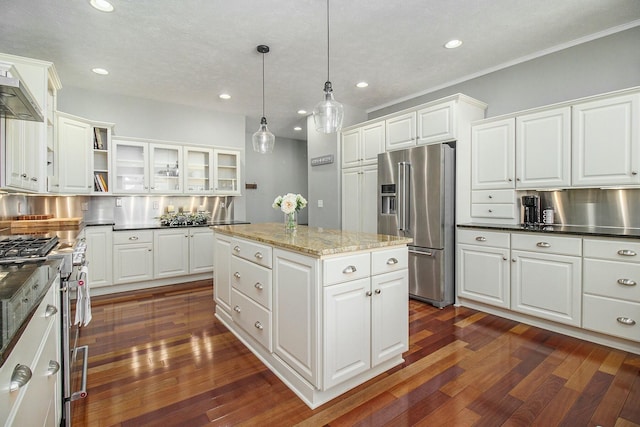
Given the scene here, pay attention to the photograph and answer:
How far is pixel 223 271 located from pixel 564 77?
3978mm

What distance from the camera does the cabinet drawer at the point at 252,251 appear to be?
7.18 feet

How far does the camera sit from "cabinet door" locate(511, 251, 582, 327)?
8.67 feet

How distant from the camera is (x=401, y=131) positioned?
3941 millimetres

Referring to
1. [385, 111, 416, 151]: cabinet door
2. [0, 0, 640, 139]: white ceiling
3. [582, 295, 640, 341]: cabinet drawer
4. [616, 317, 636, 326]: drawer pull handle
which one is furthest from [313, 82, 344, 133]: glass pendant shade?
[616, 317, 636, 326]: drawer pull handle

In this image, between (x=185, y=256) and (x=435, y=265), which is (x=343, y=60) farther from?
(x=185, y=256)

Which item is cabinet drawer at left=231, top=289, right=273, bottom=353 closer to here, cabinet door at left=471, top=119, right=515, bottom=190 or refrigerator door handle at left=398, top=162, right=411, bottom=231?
refrigerator door handle at left=398, top=162, right=411, bottom=231

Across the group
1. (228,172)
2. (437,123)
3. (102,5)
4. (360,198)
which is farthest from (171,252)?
(437,123)

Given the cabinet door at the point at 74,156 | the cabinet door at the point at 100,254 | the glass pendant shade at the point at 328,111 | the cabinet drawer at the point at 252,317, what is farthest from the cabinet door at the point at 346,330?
the cabinet door at the point at 74,156

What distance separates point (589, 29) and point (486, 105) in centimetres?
108

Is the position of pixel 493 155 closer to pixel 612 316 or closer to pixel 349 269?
pixel 612 316

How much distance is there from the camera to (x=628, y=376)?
209 centimetres

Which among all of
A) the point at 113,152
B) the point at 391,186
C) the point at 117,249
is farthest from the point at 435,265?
the point at 113,152

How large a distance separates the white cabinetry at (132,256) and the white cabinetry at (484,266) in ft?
13.0

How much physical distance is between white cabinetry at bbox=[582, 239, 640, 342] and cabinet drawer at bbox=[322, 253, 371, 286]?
2014 mm
